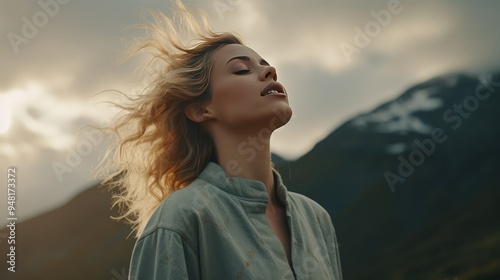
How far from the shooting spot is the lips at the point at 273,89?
170cm

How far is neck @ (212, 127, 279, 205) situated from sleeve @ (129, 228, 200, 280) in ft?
1.11

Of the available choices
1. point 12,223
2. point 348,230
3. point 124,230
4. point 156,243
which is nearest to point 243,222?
point 156,243

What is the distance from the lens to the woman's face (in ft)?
5.49

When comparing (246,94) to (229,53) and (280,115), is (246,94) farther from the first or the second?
(229,53)

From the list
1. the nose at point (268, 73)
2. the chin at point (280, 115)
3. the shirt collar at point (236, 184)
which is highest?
the nose at point (268, 73)

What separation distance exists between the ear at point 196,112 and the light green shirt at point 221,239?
0.17m

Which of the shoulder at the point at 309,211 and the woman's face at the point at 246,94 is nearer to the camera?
the woman's face at the point at 246,94

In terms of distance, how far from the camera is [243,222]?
5.13ft

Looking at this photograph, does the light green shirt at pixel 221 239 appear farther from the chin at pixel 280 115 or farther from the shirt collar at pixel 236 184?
the chin at pixel 280 115

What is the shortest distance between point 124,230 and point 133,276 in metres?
2.30

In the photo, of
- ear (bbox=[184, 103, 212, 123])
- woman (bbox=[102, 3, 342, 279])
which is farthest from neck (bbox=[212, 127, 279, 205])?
ear (bbox=[184, 103, 212, 123])

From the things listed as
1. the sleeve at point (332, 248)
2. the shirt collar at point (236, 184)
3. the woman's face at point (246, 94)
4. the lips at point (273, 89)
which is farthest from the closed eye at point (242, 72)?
the sleeve at point (332, 248)

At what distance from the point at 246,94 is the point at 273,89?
0.08 meters

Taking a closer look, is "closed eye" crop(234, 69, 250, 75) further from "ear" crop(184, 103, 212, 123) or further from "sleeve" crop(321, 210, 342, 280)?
"sleeve" crop(321, 210, 342, 280)
